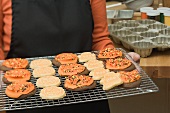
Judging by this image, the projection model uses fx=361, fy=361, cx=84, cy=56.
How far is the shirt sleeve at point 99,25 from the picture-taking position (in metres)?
1.48

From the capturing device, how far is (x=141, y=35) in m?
2.02

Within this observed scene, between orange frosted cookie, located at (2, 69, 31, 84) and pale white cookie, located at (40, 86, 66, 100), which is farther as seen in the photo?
orange frosted cookie, located at (2, 69, 31, 84)

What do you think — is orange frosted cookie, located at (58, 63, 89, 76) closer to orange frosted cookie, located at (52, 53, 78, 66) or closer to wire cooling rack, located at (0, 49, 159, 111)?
orange frosted cookie, located at (52, 53, 78, 66)

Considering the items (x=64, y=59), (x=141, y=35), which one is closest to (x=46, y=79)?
(x=64, y=59)

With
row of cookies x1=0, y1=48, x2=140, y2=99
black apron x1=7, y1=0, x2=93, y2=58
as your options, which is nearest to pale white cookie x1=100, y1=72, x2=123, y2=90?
row of cookies x1=0, y1=48, x2=140, y2=99

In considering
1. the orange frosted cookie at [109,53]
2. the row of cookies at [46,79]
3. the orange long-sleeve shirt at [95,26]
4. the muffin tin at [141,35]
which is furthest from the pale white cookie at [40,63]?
the muffin tin at [141,35]

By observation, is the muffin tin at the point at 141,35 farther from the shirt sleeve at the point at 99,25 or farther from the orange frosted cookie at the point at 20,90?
the orange frosted cookie at the point at 20,90

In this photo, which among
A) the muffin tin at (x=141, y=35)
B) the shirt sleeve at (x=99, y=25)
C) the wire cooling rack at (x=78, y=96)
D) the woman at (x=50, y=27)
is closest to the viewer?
the wire cooling rack at (x=78, y=96)

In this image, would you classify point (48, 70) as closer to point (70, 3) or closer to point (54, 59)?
point (54, 59)

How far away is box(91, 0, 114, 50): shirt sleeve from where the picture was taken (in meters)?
1.48

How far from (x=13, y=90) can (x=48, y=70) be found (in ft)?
0.74

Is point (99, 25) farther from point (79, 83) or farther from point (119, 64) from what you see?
point (79, 83)

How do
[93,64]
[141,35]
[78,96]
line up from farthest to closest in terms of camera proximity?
[141,35] → [93,64] → [78,96]

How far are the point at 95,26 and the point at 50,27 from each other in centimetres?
21
